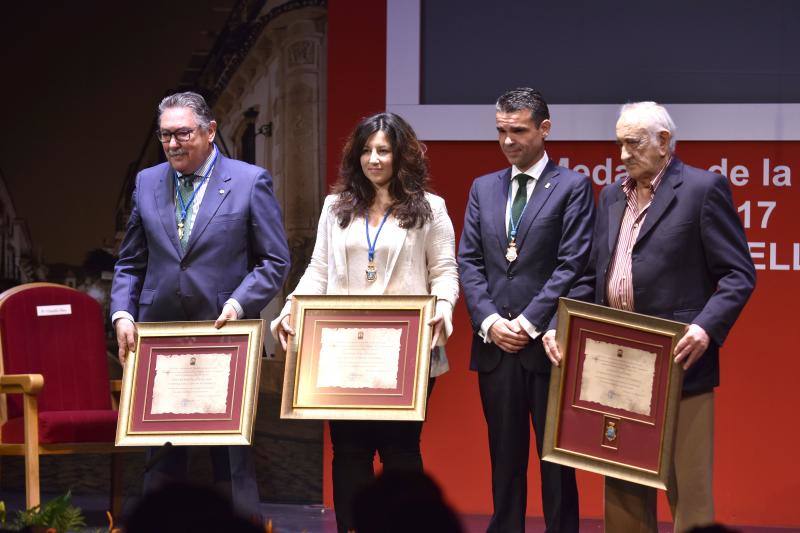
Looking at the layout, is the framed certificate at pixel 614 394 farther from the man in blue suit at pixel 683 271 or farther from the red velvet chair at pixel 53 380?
the red velvet chair at pixel 53 380

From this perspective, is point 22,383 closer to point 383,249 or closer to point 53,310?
point 53,310

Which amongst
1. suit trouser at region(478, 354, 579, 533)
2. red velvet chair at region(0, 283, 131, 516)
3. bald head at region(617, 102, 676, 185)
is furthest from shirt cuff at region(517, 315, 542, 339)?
red velvet chair at region(0, 283, 131, 516)

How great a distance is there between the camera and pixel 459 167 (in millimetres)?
5660

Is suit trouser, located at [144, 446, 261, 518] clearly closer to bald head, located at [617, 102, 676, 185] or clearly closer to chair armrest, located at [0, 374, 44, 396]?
chair armrest, located at [0, 374, 44, 396]

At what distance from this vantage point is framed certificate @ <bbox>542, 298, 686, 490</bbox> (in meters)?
3.71

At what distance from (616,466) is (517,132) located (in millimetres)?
1267

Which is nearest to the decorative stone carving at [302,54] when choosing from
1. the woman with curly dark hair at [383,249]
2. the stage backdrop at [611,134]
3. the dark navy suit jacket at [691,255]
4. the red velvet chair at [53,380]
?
the stage backdrop at [611,134]

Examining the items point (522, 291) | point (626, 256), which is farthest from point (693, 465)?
point (522, 291)

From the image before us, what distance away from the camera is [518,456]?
4160 mm

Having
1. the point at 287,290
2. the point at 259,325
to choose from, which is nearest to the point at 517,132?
the point at 259,325

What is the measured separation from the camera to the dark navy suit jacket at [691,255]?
12.6 feet

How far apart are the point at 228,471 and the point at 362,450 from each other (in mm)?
581

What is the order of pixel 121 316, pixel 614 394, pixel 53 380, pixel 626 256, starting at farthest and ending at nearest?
pixel 53 380 < pixel 121 316 < pixel 626 256 < pixel 614 394

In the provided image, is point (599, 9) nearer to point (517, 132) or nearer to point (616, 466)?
point (517, 132)
